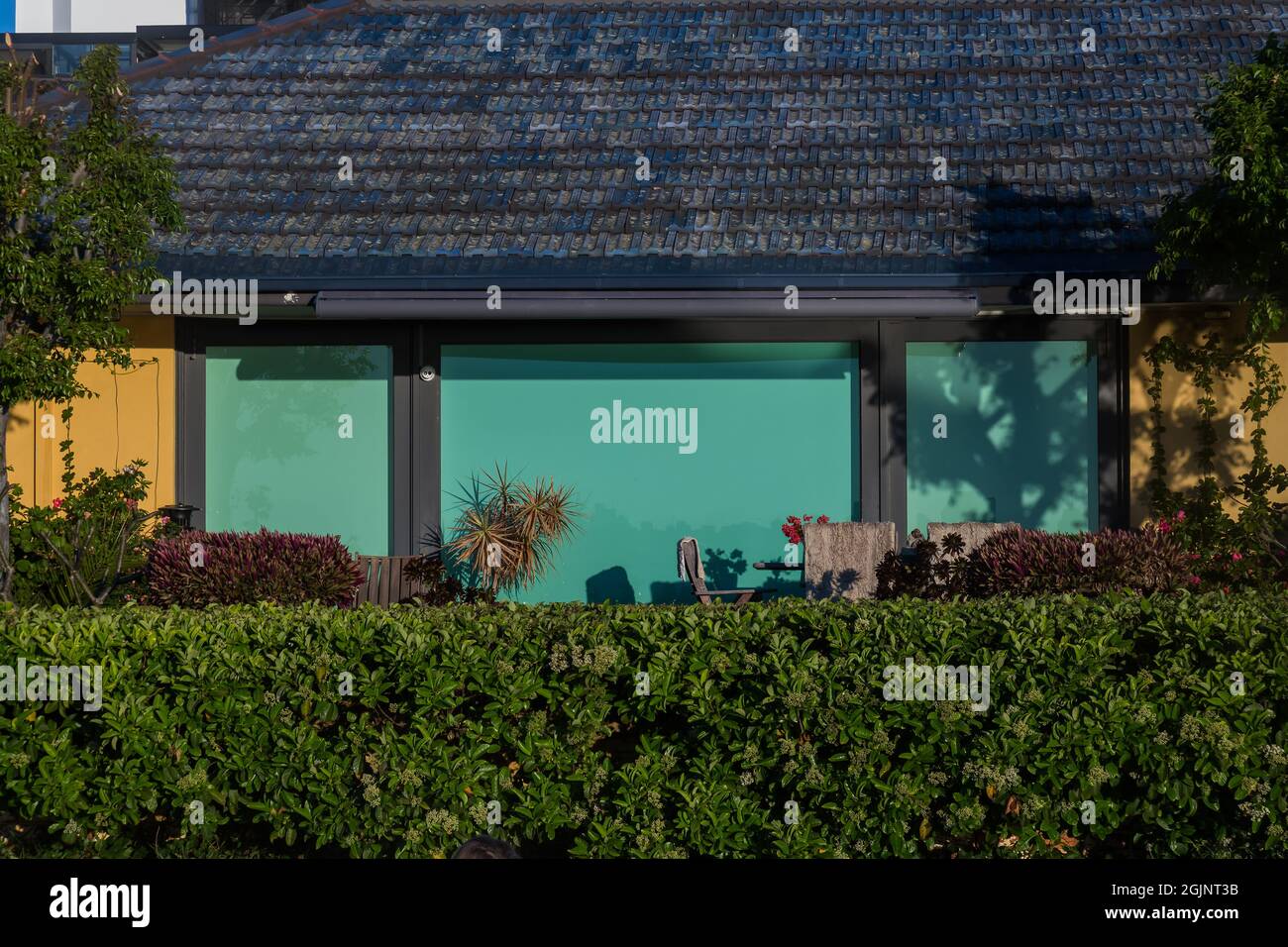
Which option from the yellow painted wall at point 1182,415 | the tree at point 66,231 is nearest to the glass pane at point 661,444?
the yellow painted wall at point 1182,415

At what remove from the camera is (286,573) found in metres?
8.12

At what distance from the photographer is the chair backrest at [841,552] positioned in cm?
919

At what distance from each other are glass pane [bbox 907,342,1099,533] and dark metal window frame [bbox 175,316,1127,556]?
106mm

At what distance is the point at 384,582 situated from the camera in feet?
30.7

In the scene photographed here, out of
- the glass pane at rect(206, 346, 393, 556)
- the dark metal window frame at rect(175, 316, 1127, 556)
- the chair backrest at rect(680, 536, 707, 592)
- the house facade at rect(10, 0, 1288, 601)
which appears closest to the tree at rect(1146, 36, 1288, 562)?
the house facade at rect(10, 0, 1288, 601)

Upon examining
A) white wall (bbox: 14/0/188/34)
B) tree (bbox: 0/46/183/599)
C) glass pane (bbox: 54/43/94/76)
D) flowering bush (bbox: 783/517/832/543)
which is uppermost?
white wall (bbox: 14/0/188/34)

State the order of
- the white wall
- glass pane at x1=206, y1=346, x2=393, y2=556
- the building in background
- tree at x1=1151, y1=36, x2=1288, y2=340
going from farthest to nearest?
1. the white wall
2. the building in background
3. glass pane at x1=206, y1=346, x2=393, y2=556
4. tree at x1=1151, y1=36, x2=1288, y2=340

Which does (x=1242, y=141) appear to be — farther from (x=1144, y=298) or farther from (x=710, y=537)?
(x=710, y=537)

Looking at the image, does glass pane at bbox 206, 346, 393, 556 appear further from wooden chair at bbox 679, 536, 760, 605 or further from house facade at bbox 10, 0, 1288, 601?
wooden chair at bbox 679, 536, 760, 605

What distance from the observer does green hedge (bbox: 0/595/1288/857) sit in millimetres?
5477

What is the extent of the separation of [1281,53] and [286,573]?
22.4 feet

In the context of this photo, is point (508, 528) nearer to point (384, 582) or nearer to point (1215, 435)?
point (384, 582)

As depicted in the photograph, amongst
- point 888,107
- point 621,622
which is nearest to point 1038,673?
point 621,622

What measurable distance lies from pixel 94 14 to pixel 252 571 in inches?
841
